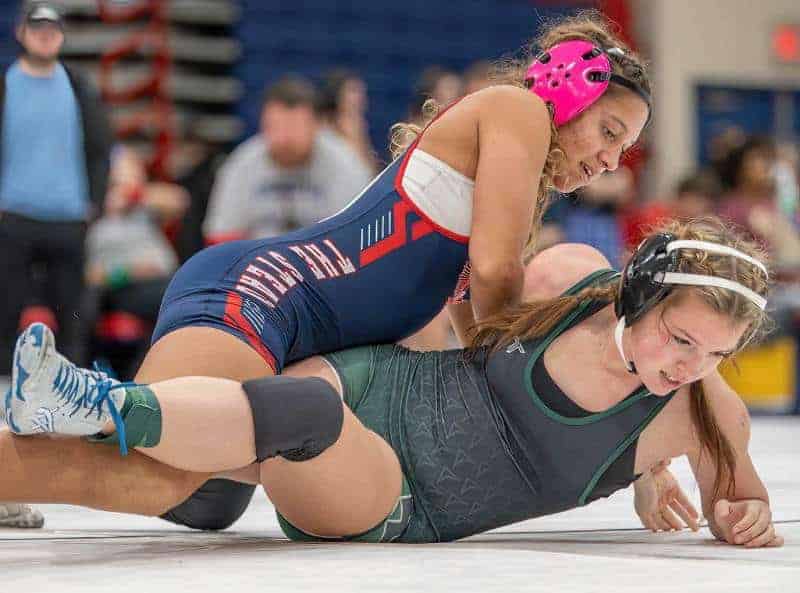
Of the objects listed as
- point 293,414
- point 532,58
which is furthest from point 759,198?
point 293,414

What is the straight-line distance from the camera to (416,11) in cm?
1053

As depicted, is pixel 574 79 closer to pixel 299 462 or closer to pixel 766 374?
pixel 299 462

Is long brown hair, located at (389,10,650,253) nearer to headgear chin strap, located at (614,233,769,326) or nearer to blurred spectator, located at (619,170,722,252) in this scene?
headgear chin strap, located at (614,233,769,326)

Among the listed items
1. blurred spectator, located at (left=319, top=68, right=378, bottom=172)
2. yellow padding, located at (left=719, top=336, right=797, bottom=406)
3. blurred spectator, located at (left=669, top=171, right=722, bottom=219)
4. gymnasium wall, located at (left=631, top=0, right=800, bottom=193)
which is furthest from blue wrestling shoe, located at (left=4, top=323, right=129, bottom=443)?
gymnasium wall, located at (left=631, top=0, right=800, bottom=193)

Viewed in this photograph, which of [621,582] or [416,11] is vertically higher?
[416,11]

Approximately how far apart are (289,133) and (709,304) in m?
3.56

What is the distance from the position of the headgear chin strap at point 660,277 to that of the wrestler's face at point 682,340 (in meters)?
0.02

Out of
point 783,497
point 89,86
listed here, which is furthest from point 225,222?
point 783,497

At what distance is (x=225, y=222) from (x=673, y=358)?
3.72 metres

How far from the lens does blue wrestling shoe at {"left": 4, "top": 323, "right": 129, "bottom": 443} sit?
1.92 m

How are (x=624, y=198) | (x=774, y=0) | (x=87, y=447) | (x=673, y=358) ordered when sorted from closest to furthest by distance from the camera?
1. (x=87, y=447)
2. (x=673, y=358)
3. (x=624, y=198)
4. (x=774, y=0)

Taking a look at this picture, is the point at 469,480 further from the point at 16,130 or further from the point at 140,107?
the point at 140,107

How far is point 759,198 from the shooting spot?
799 cm

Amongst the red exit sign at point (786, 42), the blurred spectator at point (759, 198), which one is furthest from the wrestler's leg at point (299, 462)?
the red exit sign at point (786, 42)
